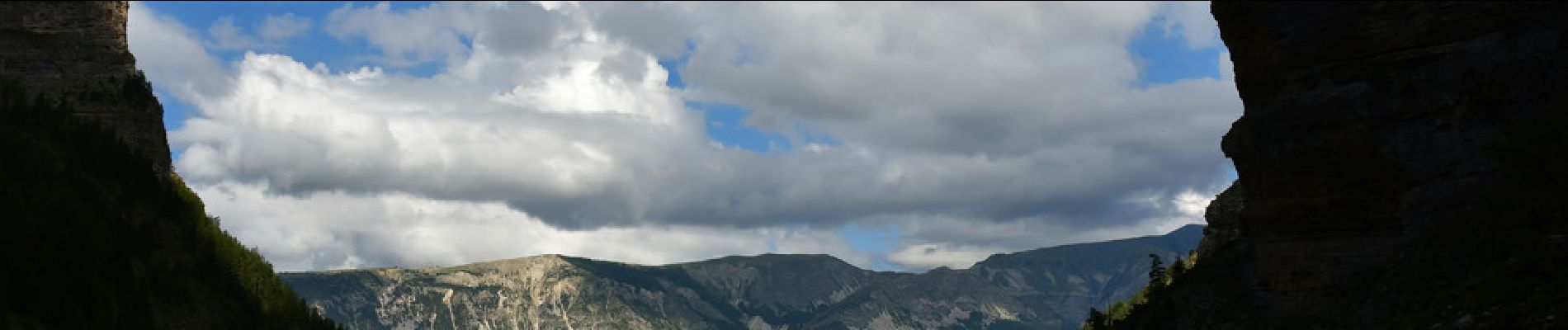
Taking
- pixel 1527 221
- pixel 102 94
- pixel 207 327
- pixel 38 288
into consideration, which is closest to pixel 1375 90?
pixel 1527 221

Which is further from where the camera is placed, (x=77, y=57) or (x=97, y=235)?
(x=77, y=57)

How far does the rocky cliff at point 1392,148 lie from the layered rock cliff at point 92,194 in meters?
63.5

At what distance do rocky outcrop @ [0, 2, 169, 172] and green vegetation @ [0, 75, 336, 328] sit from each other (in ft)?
1.24

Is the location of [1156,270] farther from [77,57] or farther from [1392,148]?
[77,57]

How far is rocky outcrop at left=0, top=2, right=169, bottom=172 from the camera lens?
79938mm

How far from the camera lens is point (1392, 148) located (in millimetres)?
31812

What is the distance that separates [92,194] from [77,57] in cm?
1151

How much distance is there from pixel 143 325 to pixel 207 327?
876cm

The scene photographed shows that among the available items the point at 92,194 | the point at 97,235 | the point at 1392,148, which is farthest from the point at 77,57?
the point at 1392,148

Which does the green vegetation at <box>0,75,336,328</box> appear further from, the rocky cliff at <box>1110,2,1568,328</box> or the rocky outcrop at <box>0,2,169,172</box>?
the rocky cliff at <box>1110,2,1568,328</box>

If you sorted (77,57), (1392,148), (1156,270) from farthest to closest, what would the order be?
(77,57), (1156,270), (1392,148)

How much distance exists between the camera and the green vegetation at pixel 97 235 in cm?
6384

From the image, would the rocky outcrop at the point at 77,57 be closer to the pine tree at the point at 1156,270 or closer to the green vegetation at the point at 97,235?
the green vegetation at the point at 97,235

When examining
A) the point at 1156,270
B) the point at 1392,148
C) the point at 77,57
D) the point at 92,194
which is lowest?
the point at 1156,270
